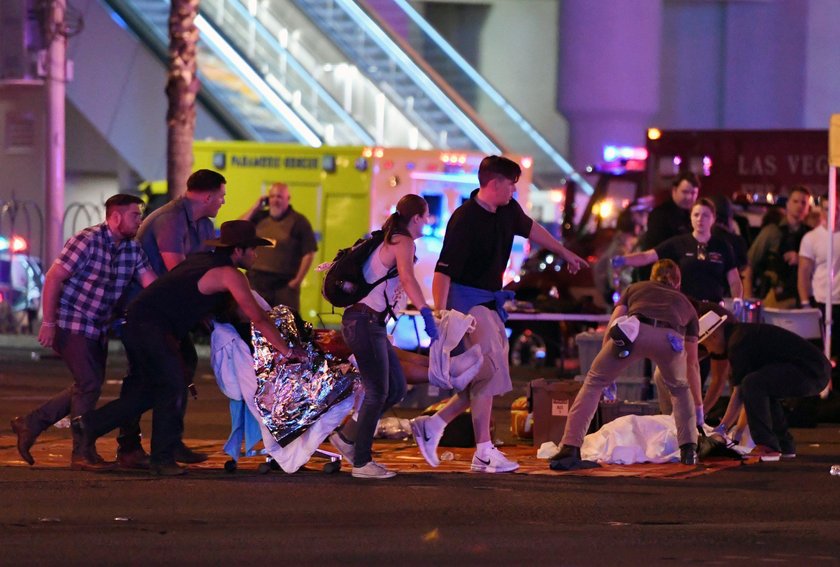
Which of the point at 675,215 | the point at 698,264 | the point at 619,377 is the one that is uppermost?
the point at 675,215

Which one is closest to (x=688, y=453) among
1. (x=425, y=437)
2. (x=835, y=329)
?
(x=425, y=437)

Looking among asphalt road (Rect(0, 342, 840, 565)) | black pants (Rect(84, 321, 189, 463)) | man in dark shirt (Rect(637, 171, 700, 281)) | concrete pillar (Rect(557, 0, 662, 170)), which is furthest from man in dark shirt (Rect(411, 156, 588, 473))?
concrete pillar (Rect(557, 0, 662, 170))

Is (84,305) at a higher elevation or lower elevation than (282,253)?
lower

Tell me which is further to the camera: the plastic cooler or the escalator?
the escalator

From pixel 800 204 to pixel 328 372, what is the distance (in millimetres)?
7045

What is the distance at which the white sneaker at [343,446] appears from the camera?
10.3 metres

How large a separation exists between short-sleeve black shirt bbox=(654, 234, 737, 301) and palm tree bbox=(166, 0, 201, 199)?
10174mm

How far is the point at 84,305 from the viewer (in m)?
10.3

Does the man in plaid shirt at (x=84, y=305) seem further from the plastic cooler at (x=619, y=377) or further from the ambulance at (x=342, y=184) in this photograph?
the ambulance at (x=342, y=184)

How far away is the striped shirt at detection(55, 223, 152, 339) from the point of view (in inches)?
404

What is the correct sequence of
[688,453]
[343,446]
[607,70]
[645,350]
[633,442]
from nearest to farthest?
[343,446] → [645,350] → [688,453] → [633,442] → [607,70]

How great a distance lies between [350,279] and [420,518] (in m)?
1.75

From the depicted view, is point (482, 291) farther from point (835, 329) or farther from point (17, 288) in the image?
point (17, 288)

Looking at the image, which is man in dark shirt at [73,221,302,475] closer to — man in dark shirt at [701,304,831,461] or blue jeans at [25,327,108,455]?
blue jeans at [25,327,108,455]
